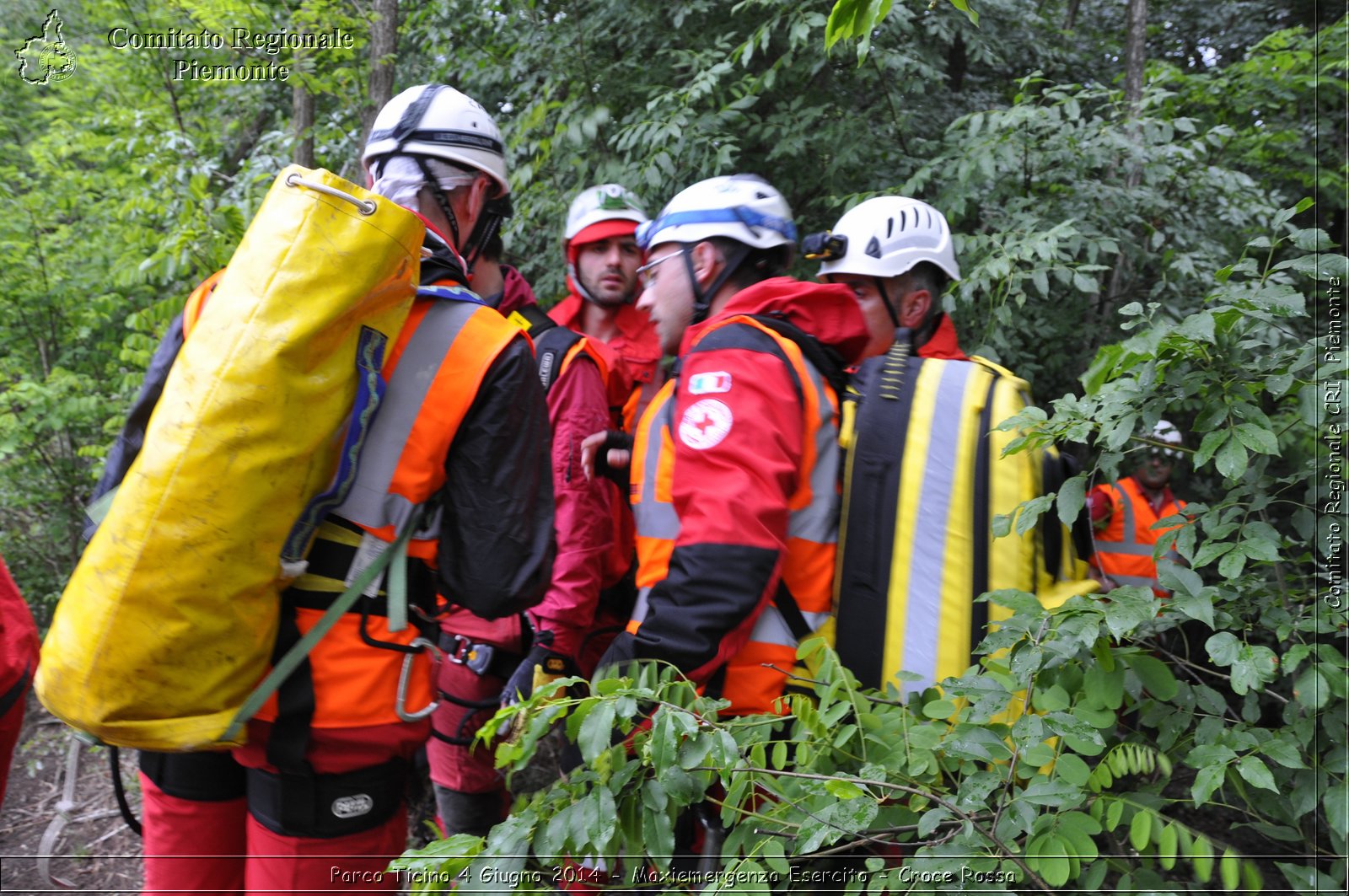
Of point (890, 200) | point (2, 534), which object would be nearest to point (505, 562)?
point (890, 200)

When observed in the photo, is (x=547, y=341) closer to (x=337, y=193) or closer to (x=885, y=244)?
(x=885, y=244)

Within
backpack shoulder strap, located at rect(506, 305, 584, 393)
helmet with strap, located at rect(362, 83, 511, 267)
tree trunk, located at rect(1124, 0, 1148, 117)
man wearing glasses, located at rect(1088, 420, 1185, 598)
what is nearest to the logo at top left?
backpack shoulder strap, located at rect(506, 305, 584, 393)

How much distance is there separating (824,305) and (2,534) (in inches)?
255

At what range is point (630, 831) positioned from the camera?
158 cm

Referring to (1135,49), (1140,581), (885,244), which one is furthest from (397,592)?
(1135,49)

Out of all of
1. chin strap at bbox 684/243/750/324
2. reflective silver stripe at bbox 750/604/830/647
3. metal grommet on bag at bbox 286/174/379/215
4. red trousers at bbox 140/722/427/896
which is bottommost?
red trousers at bbox 140/722/427/896

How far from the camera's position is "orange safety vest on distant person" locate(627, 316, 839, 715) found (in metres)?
2.26

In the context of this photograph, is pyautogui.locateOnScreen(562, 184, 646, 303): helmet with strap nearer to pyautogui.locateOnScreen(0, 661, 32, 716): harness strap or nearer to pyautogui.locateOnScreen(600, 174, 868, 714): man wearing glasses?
pyautogui.locateOnScreen(600, 174, 868, 714): man wearing glasses

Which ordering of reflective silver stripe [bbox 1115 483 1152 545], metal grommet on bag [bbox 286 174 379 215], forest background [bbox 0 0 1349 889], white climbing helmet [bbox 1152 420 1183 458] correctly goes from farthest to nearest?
reflective silver stripe [bbox 1115 483 1152 545] < white climbing helmet [bbox 1152 420 1183 458] < metal grommet on bag [bbox 286 174 379 215] < forest background [bbox 0 0 1349 889]

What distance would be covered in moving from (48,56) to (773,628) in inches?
257

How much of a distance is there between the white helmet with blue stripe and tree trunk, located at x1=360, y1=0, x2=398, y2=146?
7.51 ft

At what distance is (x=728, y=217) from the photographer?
9.07 feet

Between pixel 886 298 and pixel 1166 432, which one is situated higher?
pixel 886 298

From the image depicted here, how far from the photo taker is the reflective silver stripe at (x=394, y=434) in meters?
1.87
